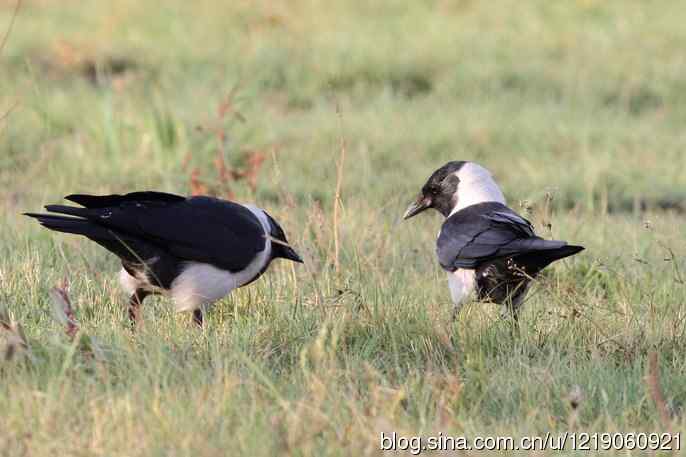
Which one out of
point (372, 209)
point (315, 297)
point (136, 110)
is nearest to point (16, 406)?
point (315, 297)

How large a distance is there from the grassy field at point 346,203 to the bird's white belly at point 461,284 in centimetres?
7

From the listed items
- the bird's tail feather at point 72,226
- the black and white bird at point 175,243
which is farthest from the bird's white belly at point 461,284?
the bird's tail feather at point 72,226

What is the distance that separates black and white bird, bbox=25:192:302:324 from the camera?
4176 mm

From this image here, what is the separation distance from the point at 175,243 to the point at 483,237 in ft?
4.11

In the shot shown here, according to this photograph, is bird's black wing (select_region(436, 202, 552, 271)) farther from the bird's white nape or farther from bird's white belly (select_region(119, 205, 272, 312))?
bird's white belly (select_region(119, 205, 272, 312))

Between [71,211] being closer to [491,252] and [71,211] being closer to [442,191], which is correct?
[491,252]

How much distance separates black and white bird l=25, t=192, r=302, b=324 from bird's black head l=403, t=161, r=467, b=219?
3.43 feet

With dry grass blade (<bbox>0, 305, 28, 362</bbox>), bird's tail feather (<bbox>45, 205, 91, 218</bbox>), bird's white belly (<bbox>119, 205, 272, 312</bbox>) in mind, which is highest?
bird's tail feather (<bbox>45, 205, 91, 218</bbox>)

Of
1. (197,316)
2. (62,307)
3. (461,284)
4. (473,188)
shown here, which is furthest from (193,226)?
(473,188)

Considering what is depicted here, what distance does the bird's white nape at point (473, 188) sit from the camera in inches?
198

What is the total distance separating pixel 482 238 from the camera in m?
4.62

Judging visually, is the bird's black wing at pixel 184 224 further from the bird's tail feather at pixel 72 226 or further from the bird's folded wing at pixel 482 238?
the bird's folded wing at pixel 482 238

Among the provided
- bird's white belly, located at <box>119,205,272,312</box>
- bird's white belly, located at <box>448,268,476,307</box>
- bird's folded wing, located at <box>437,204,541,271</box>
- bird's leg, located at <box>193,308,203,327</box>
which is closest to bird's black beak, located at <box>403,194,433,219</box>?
bird's folded wing, located at <box>437,204,541,271</box>

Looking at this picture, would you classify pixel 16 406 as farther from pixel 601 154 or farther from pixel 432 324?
pixel 601 154
